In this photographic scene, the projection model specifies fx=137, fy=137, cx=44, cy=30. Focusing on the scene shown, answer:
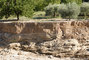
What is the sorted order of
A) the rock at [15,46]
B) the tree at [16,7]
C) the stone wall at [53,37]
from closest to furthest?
1. the stone wall at [53,37]
2. the rock at [15,46]
3. the tree at [16,7]

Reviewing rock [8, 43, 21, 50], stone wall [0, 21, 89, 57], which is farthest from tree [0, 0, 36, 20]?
rock [8, 43, 21, 50]

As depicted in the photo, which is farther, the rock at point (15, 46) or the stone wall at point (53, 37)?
the rock at point (15, 46)

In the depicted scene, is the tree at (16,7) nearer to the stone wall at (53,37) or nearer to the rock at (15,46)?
the stone wall at (53,37)

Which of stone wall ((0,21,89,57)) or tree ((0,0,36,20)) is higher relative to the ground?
tree ((0,0,36,20))

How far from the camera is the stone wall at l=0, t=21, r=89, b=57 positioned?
12.7 meters

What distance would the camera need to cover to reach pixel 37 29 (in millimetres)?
13422

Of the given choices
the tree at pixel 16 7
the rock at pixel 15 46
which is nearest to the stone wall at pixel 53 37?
the rock at pixel 15 46

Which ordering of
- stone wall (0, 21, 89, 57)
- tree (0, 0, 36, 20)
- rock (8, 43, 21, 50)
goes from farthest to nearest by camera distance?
1. tree (0, 0, 36, 20)
2. rock (8, 43, 21, 50)
3. stone wall (0, 21, 89, 57)

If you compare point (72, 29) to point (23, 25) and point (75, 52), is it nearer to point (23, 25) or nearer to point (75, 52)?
point (75, 52)

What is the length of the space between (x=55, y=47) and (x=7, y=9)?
7.62 meters

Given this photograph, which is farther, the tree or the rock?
the tree

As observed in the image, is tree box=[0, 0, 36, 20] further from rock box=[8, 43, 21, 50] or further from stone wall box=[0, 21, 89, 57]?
rock box=[8, 43, 21, 50]

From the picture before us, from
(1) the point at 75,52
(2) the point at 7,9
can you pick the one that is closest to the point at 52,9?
(2) the point at 7,9

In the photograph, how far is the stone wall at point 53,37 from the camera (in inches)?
500
